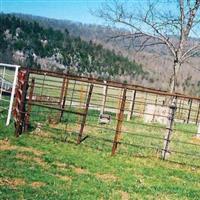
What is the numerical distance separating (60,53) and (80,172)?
547ft

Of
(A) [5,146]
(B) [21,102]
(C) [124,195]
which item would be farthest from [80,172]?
(B) [21,102]

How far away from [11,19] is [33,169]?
16956 centimetres

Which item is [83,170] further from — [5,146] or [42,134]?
[42,134]

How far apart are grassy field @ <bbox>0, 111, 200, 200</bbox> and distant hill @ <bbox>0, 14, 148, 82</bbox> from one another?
13517 centimetres

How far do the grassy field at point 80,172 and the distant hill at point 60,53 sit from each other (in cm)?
13517

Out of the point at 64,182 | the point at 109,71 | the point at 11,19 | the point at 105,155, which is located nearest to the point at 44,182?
the point at 64,182

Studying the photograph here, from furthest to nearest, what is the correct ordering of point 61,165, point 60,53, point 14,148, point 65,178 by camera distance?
point 60,53 → point 14,148 → point 61,165 → point 65,178

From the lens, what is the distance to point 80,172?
1023cm

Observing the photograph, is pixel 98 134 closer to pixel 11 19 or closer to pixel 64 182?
pixel 64 182

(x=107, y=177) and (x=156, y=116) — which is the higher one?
(x=156, y=116)

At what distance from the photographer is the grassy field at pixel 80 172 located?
8.54 m

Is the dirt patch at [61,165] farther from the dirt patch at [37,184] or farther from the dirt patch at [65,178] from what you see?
the dirt patch at [37,184]

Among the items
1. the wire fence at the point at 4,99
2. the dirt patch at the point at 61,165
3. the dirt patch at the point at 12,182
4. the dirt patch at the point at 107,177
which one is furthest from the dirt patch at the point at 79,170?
the wire fence at the point at 4,99

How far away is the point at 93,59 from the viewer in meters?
171
